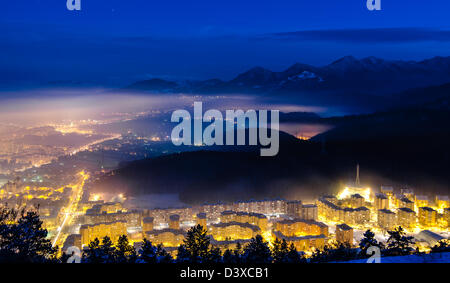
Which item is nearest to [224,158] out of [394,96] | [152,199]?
[152,199]

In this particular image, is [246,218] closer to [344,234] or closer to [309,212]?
[309,212]

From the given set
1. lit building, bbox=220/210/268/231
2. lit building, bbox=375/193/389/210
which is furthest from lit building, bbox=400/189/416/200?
lit building, bbox=220/210/268/231

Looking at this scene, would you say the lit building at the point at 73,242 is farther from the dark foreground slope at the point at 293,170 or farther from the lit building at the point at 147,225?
the dark foreground slope at the point at 293,170

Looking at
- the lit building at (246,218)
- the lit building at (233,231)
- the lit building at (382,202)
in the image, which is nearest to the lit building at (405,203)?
the lit building at (382,202)

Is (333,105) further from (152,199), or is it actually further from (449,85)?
(152,199)

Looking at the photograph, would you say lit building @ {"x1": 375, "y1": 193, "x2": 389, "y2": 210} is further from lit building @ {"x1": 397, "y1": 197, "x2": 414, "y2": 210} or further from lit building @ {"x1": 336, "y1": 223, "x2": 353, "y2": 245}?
lit building @ {"x1": 336, "y1": 223, "x2": 353, "y2": 245}
